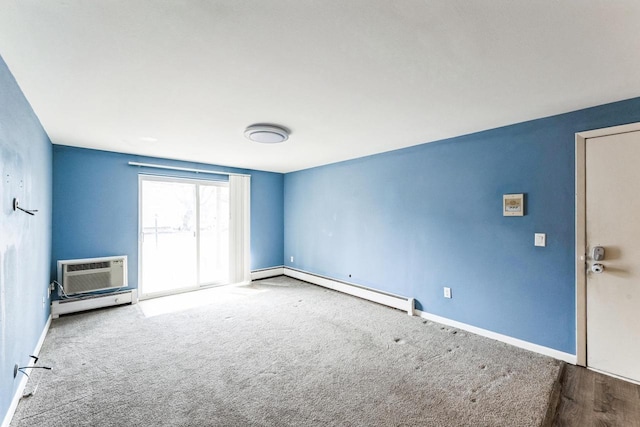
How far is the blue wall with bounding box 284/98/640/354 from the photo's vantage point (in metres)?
2.58

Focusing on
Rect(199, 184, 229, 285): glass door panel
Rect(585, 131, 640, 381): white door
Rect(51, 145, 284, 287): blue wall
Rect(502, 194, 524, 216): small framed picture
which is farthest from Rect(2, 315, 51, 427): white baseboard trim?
Rect(585, 131, 640, 381): white door

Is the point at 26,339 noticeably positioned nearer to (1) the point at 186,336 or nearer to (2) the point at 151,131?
(1) the point at 186,336

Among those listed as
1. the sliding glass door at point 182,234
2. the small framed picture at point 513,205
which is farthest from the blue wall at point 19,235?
the small framed picture at point 513,205

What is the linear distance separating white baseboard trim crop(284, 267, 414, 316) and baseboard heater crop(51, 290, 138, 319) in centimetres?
282

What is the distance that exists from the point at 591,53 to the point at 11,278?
3.96 m

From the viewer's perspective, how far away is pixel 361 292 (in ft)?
14.4

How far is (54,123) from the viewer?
9.38 feet

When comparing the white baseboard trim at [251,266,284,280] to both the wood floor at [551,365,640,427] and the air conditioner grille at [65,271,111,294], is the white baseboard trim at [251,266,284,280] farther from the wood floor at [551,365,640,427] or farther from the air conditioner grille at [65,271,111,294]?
the wood floor at [551,365,640,427]

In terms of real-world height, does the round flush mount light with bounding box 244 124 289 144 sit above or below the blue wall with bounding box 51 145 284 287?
above

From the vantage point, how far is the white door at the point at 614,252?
2.25m

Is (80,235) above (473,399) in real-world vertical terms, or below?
above

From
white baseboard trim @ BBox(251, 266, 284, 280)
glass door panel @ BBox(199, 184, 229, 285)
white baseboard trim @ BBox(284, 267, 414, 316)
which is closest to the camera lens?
white baseboard trim @ BBox(284, 267, 414, 316)

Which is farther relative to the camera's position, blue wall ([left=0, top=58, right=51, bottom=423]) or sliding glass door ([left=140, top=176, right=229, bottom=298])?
sliding glass door ([left=140, top=176, right=229, bottom=298])

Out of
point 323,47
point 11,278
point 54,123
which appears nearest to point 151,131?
point 54,123
